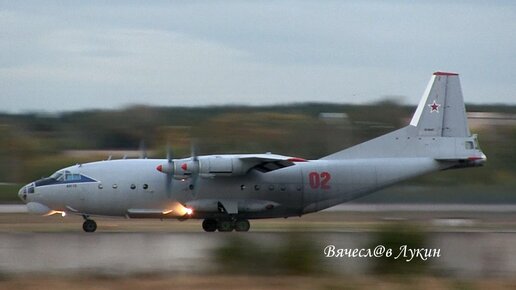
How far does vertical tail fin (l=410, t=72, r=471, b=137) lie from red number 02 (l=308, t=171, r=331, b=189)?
3551mm

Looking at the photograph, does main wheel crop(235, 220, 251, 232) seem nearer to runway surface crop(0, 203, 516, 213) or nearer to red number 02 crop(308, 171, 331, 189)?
red number 02 crop(308, 171, 331, 189)

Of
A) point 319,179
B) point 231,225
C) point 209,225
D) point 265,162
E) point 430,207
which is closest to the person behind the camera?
point 265,162

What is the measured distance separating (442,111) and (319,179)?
4.81 meters

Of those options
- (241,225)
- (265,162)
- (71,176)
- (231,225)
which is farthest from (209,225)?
(71,176)

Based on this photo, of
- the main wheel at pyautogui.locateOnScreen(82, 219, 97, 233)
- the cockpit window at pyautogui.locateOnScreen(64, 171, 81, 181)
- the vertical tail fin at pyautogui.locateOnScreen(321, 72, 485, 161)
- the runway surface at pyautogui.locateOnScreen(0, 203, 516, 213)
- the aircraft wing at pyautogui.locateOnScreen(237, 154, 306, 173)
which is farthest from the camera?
the runway surface at pyautogui.locateOnScreen(0, 203, 516, 213)

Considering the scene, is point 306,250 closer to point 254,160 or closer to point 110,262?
point 110,262

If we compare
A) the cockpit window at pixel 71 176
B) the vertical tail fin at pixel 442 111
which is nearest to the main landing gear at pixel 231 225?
the cockpit window at pixel 71 176

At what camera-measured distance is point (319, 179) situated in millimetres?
30781

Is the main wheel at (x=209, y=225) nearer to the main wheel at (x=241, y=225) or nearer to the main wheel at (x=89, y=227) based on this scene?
the main wheel at (x=241, y=225)

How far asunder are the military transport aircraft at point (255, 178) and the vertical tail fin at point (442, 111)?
0.03 metres

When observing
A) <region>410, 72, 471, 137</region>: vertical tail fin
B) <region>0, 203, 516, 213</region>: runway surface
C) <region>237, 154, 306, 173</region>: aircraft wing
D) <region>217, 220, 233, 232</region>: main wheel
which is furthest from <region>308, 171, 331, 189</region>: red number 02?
<region>0, 203, 516, 213</region>: runway surface

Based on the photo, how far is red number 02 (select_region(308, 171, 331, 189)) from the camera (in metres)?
30.7

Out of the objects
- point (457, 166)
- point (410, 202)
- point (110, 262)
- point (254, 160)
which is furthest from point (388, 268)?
point (410, 202)

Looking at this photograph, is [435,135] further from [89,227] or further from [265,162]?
[89,227]
